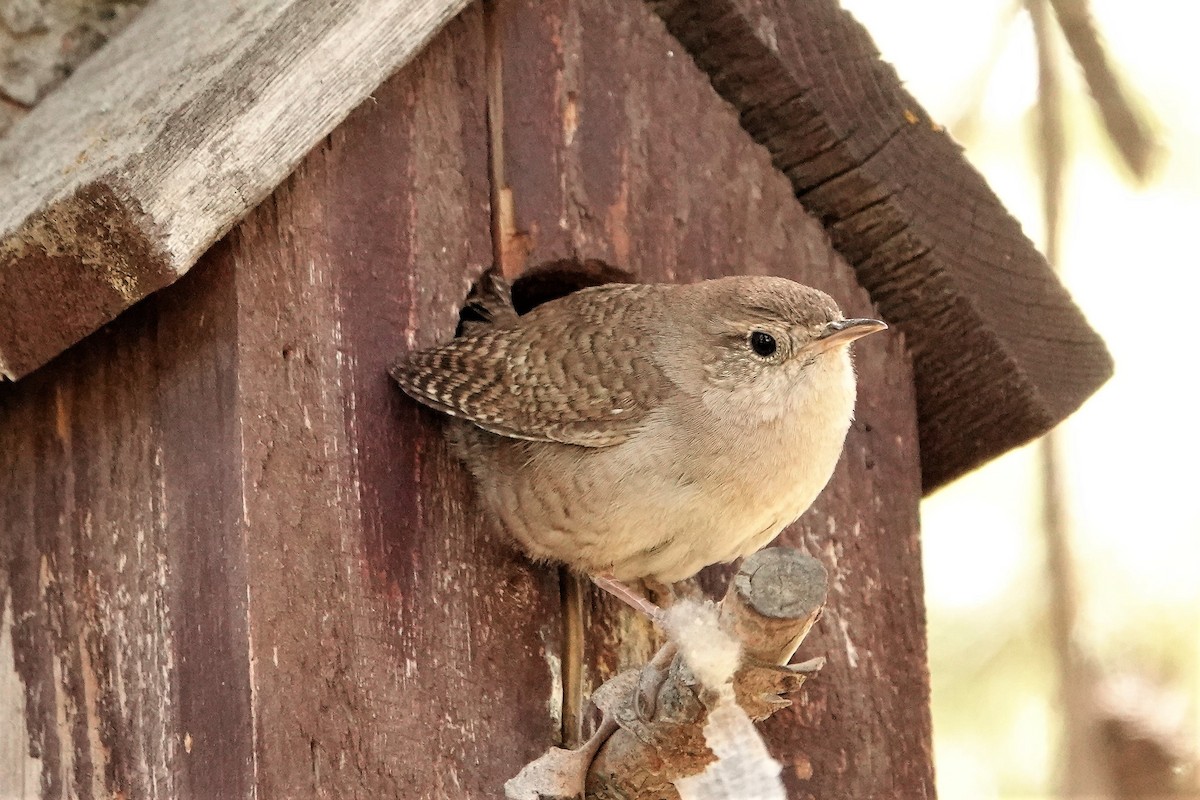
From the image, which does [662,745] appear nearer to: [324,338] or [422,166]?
[324,338]

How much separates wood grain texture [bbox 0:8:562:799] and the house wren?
10cm

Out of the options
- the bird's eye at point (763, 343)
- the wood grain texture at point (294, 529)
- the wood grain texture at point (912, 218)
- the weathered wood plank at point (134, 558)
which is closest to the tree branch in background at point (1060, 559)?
the wood grain texture at point (912, 218)

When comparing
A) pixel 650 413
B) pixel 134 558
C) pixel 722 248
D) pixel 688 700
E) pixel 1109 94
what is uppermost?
pixel 1109 94

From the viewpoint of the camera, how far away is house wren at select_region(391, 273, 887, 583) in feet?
9.39

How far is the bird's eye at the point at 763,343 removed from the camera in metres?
3.05

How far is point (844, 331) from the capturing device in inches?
117

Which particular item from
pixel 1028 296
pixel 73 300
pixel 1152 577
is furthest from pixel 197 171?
pixel 1152 577

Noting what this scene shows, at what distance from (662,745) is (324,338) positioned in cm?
87

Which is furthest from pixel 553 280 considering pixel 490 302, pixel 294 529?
pixel 294 529

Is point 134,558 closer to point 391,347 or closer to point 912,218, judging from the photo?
point 391,347

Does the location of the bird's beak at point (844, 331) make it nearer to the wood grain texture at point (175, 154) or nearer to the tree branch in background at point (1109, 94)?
the tree branch in background at point (1109, 94)

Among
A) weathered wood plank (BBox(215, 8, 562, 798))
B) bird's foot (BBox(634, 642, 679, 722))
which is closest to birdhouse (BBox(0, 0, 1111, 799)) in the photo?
weathered wood plank (BBox(215, 8, 562, 798))

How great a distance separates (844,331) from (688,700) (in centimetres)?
93

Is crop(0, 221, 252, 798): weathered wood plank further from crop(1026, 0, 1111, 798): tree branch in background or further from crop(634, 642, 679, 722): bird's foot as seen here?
crop(1026, 0, 1111, 798): tree branch in background
